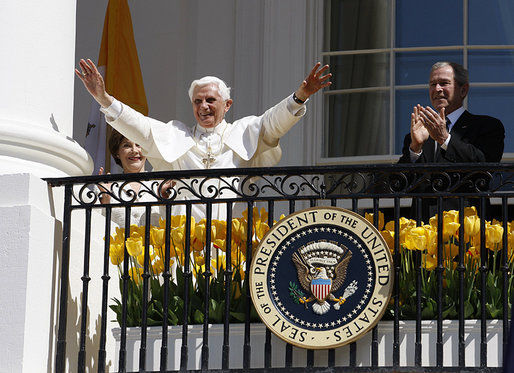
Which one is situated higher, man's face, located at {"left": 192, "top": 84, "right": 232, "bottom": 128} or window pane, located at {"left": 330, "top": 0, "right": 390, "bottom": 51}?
window pane, located at {"left": 330, "top": 0, "right": 390, "bottom": 51}

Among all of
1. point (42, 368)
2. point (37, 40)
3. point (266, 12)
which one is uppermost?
point (266, 12)

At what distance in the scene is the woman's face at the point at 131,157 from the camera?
28.1ft

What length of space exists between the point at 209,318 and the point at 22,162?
1262mm

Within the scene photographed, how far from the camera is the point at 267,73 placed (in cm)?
1038

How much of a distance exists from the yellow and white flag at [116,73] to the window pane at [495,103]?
242 cm

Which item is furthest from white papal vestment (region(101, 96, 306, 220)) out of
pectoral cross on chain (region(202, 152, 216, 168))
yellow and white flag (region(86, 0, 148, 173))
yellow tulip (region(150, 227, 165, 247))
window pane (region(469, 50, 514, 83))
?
window pane (region(469, 50, 514, 83))

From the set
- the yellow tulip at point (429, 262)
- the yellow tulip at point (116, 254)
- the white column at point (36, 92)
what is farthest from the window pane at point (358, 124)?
the yellow tulip at point (116, 254)

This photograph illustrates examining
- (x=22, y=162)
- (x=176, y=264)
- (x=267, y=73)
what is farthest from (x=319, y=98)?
(x=22, y=162)

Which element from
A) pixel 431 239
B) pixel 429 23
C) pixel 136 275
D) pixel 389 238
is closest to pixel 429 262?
pixel 431 239

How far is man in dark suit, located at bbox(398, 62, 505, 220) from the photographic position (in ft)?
24.3

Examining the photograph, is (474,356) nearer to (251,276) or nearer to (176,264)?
(251,276)

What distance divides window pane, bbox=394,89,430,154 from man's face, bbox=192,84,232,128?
237 cm

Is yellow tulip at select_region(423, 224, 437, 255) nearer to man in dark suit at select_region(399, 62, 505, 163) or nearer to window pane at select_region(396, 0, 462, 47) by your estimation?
man in dark suit at select_region(399, 62, 505, 163)

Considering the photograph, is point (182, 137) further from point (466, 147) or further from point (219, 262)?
point (466, 147)
